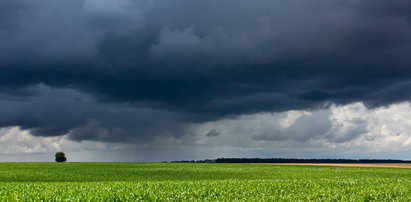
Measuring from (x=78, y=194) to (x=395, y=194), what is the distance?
24705 mm

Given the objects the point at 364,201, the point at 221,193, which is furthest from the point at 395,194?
the point at 221,193

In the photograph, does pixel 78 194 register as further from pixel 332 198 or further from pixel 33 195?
pixel 332 198

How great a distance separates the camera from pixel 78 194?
1037 inches

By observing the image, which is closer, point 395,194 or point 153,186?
point 395,194

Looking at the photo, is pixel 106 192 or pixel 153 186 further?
pixel 153 186

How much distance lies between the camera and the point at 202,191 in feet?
94.7

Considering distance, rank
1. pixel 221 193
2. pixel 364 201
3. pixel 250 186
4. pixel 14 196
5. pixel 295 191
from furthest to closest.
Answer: pixel 250 186, pixel 295 191, pixel 221 193, pixel 364 201, pixel 14 196

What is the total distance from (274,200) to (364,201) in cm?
668

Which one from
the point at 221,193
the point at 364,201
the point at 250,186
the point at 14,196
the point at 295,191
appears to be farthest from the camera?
the point at 250,186

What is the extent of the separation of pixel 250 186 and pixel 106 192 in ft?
41.9

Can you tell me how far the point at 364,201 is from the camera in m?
26.1

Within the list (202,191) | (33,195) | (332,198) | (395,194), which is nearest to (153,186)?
(202,191)

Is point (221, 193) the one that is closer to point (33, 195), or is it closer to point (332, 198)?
point (332, 198)

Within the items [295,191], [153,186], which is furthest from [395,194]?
[153,186]
